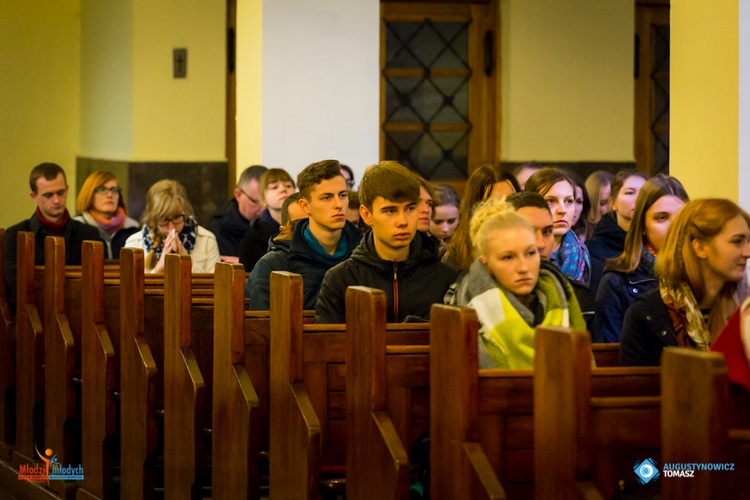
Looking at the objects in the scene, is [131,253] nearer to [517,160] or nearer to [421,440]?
[421,440]

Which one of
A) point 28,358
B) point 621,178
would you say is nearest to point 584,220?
point 621,178

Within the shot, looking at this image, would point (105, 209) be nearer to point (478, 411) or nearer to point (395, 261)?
point (395, 261)

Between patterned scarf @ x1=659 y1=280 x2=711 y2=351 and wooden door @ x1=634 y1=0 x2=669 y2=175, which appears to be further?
wooden door @ x1=634 y1=0 x2=669 y2=175

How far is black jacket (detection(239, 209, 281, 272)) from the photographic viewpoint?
653 centimetres

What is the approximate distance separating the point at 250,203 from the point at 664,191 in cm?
338

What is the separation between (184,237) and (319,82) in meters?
1.06

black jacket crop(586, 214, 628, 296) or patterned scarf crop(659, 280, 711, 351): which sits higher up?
black jacket crop(586, 214, 628, 296)

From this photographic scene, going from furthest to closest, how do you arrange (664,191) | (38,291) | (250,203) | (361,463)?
(250,203) → (38,291) → (664,191) → (361,463)

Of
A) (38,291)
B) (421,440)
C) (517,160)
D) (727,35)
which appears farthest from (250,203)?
(421,440)

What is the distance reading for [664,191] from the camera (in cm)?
433

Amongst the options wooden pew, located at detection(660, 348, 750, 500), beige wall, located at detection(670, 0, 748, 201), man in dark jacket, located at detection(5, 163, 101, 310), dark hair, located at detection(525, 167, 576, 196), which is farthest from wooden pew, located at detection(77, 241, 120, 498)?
wooden pew, located at detection(660, 348, 750, 500)

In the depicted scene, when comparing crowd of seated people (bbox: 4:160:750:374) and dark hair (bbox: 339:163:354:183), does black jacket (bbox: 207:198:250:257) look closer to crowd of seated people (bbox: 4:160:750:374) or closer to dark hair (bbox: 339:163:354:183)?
crowd of seated people (bbox: 4:160:750:374)

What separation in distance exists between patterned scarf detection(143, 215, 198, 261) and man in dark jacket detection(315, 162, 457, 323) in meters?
2.67

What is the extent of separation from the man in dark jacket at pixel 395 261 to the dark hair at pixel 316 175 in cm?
57
